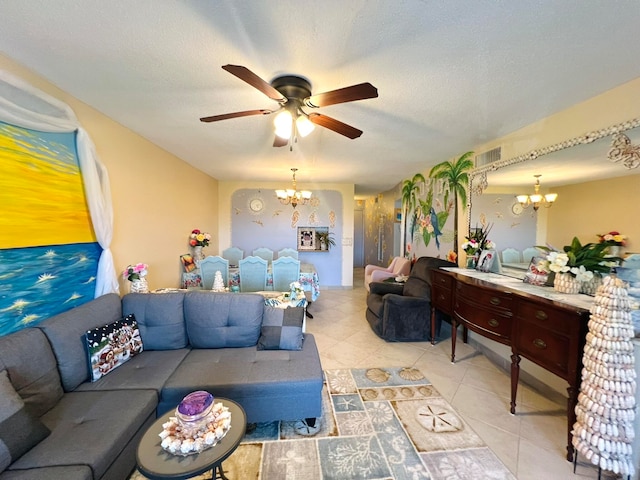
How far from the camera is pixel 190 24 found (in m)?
1.29

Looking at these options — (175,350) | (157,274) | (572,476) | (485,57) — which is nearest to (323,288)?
(157,274)

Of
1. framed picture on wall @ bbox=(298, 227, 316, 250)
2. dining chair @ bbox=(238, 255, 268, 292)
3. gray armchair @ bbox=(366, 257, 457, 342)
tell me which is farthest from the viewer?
framed picture on wall @ bbox=(298, 227, 316, 250)

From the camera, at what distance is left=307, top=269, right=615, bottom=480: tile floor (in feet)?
5.32

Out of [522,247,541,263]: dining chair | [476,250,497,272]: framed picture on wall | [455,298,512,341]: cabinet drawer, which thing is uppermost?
[522,247,541,263]: dining chair

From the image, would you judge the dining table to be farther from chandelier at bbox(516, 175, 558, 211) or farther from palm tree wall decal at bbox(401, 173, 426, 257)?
chandelier at bbox(516, 175, 558, 211)

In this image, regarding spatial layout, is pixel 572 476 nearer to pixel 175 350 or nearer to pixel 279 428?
pixel 279 428

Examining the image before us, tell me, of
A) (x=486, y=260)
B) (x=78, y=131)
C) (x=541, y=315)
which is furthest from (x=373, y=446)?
(x=78, y=131)

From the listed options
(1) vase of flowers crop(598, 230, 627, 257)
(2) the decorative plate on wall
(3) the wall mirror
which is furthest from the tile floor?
(2) the decorative plate on wall

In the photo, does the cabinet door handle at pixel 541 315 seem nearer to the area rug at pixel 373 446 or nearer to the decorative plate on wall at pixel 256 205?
the area rug at pixel 373 446

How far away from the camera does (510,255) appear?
267 cm

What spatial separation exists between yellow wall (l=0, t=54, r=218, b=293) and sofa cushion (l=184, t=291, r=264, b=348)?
1.05 m

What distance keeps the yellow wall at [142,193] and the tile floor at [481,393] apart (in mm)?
2369

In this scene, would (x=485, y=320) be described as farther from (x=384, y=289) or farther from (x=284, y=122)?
(x=284, y=122)

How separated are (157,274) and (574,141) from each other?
4601mm
